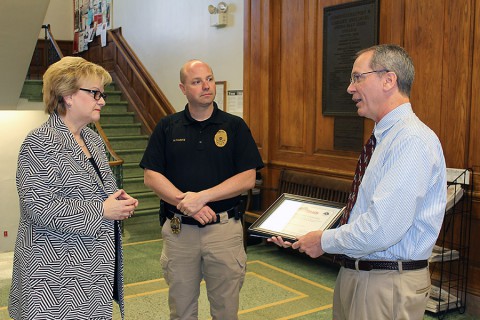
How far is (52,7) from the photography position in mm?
12906

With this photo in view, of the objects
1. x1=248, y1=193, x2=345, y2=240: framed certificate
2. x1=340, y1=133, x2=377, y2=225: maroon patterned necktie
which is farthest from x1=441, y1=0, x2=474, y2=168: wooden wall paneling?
x1=340, y1=133, x2=377, y2=225: maroon patterned necktie

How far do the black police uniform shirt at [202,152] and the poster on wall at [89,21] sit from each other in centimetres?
816

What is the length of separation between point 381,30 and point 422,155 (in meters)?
3.21

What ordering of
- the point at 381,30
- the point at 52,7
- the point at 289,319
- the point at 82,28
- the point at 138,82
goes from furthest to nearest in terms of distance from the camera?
the point at 52,7 < the point at 82,28 < the point at 138,82 < the point at 381,30 < the point at 289,319

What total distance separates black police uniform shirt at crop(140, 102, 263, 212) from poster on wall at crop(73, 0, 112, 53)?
8156 mm

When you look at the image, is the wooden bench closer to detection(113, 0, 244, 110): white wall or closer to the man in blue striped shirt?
detection(113, 0, 244, 110): white wall

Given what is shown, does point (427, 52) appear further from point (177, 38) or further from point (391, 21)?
point (177, 38)

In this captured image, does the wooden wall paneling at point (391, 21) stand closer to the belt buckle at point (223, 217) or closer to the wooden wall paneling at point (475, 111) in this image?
the wooden wall paneling at point (475, 111)

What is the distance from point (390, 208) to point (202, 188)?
1.29 m

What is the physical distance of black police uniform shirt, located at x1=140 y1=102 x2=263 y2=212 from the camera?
3.05 metres

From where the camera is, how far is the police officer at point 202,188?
3031 mm

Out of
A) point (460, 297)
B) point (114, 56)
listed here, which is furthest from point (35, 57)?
point (460, 297)

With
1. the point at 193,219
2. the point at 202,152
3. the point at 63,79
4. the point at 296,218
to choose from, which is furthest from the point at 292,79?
the point at 63,79

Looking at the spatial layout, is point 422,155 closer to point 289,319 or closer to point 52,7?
point 289,319
